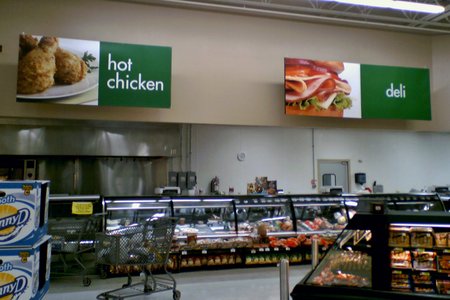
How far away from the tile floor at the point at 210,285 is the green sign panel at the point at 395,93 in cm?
358

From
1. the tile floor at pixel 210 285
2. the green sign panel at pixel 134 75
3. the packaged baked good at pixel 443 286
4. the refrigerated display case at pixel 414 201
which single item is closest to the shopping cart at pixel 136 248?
the tile floor at pixel 210 285

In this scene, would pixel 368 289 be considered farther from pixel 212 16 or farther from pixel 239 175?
pixel 239 175

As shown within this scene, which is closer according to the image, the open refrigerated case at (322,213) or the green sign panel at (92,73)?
the green sign panel at (92,73)

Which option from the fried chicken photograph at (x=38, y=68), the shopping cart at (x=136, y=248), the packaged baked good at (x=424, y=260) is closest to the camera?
the packaged baked good at (x=424, y=260)

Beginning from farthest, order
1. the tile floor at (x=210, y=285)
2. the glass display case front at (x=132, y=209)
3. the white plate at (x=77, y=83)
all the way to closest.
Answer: the white plate at (x=77, y=83) < the glass display case front at (x=132, y=209) < the tile floor at (x=210, y=285)

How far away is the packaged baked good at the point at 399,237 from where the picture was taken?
112 inches

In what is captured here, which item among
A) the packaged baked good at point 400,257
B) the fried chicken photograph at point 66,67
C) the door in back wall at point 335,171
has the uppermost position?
the fried chicken photograph at point 66,67

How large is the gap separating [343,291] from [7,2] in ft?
23.0

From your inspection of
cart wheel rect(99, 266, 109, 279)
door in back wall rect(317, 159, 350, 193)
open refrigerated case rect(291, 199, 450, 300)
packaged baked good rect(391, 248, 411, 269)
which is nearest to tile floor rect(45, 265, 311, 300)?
cart wheel rect(99, 266, 109, 279)

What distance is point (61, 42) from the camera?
6.35 m

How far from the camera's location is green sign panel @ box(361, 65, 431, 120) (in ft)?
25.1

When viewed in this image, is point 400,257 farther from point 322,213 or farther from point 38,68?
point 38,68

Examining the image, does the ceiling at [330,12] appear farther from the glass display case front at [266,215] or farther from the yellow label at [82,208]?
the yellow label at [82,208]

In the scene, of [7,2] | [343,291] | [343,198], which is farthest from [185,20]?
[343,291]
